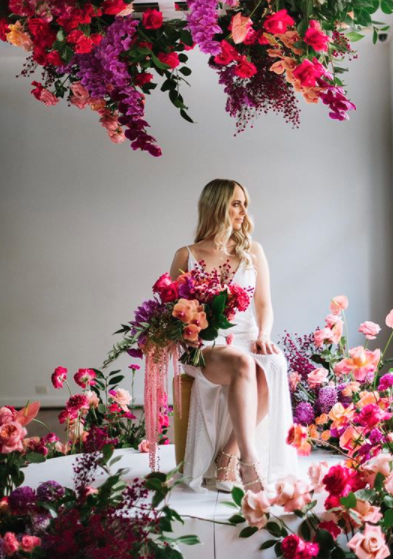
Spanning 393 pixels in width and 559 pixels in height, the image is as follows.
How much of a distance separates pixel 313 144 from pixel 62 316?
2968 mm

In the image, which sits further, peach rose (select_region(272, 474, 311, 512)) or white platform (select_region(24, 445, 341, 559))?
white platform (select_region(24, 445, 341, 559))

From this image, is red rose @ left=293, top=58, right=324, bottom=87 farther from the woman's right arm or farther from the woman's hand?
the woman's right arm

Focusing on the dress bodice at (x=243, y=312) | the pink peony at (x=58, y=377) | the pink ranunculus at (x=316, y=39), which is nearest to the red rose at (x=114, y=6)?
the pink ranunculus at (x=316, y=39)

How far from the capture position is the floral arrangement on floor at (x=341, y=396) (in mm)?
2113

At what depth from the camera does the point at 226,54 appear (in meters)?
2.04

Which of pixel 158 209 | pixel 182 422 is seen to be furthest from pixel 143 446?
pixel 158 209

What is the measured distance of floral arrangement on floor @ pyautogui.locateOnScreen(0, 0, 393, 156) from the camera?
195cm

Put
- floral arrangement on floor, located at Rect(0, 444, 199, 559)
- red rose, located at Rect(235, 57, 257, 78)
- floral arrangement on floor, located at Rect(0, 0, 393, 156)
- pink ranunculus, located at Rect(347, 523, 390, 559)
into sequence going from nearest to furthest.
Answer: floral arrangement on floor, located at Rect(0, 444, 199, 559) < pink ranunculus, located at Rect(347, 523, 390, 559) < floral arrangement on floor, located at Rect(0, 0, 393, 156) < red rose, located at Rect(235, 57, 257, 78)

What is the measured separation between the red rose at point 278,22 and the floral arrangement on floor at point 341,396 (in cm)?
95

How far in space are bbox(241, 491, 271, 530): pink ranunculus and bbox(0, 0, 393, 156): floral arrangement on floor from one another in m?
1.07

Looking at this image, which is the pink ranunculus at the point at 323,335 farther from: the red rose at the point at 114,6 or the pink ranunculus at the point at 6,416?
the red rose at the point at 114,6

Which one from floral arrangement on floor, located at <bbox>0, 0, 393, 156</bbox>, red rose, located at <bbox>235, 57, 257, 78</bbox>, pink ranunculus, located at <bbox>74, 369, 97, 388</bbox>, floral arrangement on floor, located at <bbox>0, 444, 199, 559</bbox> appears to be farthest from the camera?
pink ranunculus, located at <bbox>74, 369, 97, 388</bbox>

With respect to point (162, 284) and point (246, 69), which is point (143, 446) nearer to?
point (162, 284)

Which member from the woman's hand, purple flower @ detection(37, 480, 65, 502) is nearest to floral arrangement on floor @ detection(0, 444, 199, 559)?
purple flower @ detection(37, 480, 65, 502)
